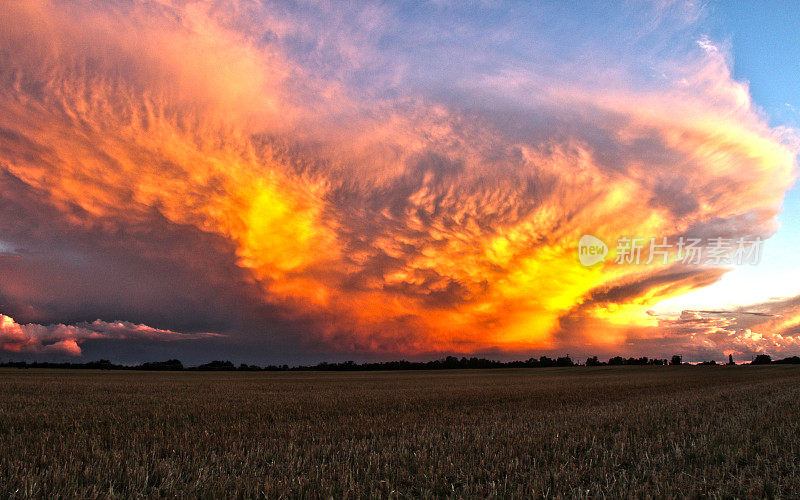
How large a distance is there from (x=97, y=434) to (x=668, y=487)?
35.6ft

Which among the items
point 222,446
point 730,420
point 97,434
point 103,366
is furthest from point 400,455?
point 103,366

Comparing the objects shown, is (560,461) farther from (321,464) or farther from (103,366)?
(103,366)

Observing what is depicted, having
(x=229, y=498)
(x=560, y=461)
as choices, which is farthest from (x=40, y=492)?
(x=560, y=461)

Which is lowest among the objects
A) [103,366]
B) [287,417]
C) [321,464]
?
[103,366]

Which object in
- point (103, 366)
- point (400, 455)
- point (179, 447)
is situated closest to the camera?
point (400, 455)

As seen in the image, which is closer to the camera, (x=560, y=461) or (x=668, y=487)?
(x=668, y=487)

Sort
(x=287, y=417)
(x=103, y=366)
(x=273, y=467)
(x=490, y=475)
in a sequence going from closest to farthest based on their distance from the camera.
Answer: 1. (x=490, y=475)
2. (x=273, y=467)
3. (x=287, y=417)
4. (x=103, y=366)

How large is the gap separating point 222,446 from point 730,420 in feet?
39.0

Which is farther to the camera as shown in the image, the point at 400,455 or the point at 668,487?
the point at 400,455

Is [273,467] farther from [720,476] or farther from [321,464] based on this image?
[720,476]

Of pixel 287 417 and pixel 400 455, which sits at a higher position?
pixel 400 455

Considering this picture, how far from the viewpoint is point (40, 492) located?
208 inches

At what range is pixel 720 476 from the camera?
19.6 ft

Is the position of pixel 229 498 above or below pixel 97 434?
above
